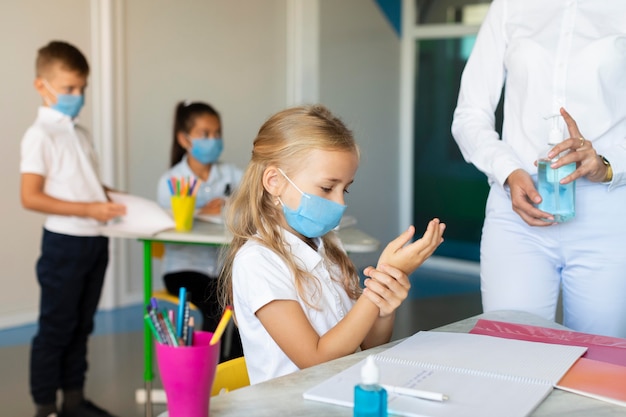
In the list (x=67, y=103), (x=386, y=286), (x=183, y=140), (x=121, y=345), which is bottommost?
(x=121, y=345)

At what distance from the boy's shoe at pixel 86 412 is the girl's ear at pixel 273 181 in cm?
161

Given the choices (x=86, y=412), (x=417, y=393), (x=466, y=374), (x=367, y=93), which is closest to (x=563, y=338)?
(x=466, y=374)

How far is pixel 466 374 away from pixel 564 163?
591mm

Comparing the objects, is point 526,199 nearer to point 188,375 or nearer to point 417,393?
point 417,393

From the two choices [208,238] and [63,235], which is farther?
[63,235]

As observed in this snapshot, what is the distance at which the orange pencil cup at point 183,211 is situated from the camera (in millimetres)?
2775

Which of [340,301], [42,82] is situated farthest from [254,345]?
[42,82]

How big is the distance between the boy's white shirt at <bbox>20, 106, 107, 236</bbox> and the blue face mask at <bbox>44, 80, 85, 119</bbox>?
19 mm

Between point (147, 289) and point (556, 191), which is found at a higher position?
point (556, 191)

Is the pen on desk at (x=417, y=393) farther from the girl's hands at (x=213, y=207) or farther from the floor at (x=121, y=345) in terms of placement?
the girl's hands at (x=213, y=207)

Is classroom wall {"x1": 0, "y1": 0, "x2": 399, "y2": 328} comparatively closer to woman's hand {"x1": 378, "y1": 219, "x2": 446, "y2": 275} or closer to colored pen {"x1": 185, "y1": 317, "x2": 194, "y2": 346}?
woman's hand {"x1": 378, "y1": 219, "x2": 446, "y2": 275}

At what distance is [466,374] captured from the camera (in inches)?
44.0

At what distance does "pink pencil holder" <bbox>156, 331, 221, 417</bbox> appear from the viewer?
0.87 metres

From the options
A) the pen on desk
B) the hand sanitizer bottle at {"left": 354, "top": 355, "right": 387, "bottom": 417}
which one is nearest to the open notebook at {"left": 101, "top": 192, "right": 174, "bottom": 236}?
the pen on desk
